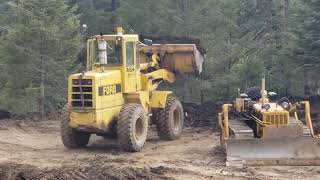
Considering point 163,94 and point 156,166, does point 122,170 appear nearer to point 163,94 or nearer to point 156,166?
point 156,166

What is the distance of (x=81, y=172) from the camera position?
1130cm

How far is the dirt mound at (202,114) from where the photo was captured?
65.8 ft

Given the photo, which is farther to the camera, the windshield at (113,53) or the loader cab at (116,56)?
the windshield at (113,53)

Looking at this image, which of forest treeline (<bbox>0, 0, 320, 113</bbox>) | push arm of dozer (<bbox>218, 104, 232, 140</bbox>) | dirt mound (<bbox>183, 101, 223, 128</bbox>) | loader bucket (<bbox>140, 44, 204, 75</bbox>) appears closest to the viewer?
push arm of dozer (<bbox>218, 104, 232, 140</bbox>)

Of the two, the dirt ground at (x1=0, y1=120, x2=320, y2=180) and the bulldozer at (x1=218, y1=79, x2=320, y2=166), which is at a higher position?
the bulldozer at (x1=218, y1=79, x2=320, y2=166)

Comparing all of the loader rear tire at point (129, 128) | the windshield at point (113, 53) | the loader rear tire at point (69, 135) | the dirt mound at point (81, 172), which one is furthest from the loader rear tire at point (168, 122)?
the dirt mound at point (81, 172)

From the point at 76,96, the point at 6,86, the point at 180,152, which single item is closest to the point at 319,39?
the point at 180,152

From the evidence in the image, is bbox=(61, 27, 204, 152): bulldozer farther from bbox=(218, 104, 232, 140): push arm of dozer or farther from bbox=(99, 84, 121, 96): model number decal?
bbox=(218, 104, 232, 140): push arm of dozer

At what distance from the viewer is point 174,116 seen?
698 inches

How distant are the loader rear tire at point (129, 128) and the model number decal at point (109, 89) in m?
0.48

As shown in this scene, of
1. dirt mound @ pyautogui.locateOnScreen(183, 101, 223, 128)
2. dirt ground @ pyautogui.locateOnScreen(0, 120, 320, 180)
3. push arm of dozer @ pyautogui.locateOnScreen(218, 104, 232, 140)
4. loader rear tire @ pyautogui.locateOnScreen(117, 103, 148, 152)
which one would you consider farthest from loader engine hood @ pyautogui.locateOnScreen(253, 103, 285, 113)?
dirt mound @ pyautogui.locateOnScreen(183, 101, 223, 128)

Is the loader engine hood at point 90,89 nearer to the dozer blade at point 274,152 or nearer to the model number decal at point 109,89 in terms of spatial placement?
the model number decal at point 109,89

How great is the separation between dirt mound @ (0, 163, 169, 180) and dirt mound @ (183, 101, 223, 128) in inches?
323

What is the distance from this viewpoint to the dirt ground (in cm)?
1132
